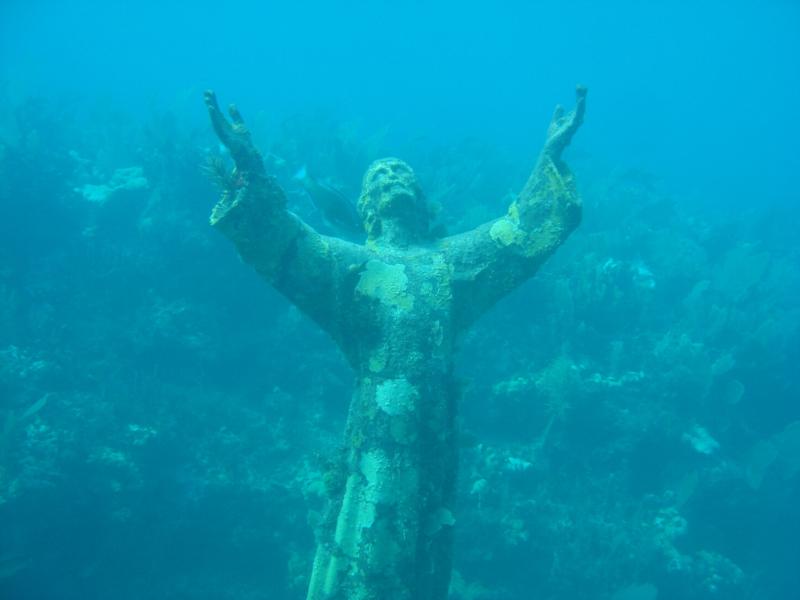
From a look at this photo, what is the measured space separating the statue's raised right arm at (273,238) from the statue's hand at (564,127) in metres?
1.98

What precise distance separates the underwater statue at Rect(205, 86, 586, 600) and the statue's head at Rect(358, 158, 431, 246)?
0.01 metres

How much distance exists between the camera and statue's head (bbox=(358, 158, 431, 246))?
177 inches

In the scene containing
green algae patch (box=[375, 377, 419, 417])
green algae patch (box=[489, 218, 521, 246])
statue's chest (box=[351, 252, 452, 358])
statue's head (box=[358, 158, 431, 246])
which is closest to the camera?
green algae patch (box=[375, 377, 419, 417])

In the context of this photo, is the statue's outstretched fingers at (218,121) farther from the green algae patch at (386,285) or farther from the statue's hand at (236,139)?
the green algae patch at (386,285)

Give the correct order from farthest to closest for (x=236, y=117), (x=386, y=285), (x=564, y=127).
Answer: (x=564, y=127), (x=386, y=285), (x=236, y=117)

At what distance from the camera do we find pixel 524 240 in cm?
432

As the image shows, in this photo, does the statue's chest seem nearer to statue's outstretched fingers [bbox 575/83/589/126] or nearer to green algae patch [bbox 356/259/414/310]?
green algae patch [bbox 356/259/414/310]

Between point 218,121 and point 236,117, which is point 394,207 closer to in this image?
point 236,117

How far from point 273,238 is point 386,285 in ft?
3.12

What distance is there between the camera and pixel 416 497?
3.30 m

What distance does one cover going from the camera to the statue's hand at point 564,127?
4.12 m

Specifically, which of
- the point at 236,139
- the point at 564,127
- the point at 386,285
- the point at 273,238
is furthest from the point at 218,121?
the point at 564,127

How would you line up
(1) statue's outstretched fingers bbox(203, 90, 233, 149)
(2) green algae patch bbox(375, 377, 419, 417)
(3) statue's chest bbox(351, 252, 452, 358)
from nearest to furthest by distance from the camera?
(1) statue's outstretched fingers bbox(203, 90, 233, 149)
(2) green algae patch bbox(375, 377, 419, 417)
(3) statue's chest bbox(351, 252, 452, 358)

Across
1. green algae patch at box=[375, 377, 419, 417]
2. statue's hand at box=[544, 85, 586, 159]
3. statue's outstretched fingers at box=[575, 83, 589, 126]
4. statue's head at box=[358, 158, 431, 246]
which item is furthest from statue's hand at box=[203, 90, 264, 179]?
statue's outstretched fingers at box=[575, 83, 589, 126]
